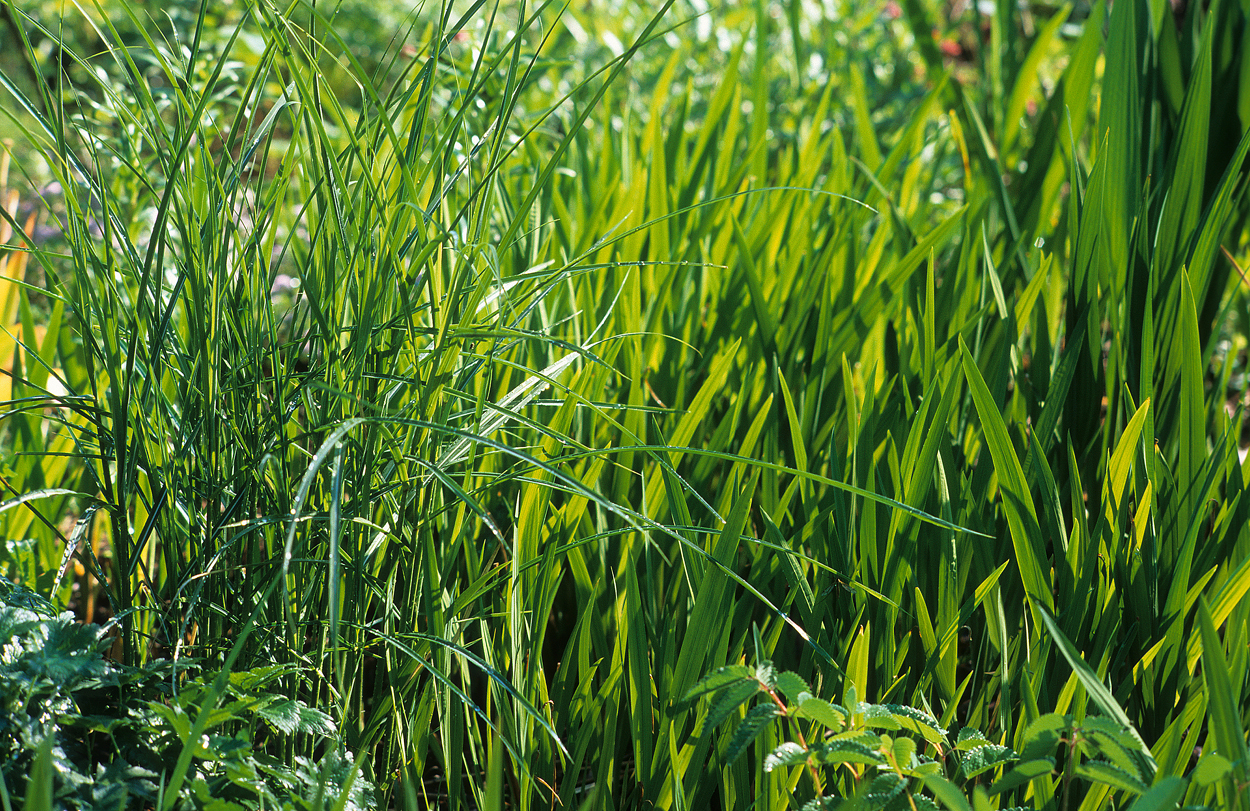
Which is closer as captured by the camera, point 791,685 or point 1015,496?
point 791,685

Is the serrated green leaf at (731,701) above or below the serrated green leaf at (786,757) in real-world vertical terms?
above

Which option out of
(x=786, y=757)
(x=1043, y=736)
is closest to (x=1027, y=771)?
(x=1043, y=736)

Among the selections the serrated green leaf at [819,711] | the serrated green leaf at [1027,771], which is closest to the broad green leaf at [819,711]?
the serrated green leaf at [819,711]

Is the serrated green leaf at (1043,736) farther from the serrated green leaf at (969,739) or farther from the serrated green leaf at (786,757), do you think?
the serrated green leaf at (786,757)

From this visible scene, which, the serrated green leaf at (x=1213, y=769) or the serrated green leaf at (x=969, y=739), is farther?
the serrated green leaf at (x=969, y=739)

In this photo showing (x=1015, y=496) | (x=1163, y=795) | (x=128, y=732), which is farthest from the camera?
(x=1015, y=496)

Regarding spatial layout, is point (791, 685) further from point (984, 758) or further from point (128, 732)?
point (128, 732)

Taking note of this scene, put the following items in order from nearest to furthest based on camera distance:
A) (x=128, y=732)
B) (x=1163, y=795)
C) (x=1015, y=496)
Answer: (x=1163, y=795) < (x=128, y=732) < (x=1015, y=496)

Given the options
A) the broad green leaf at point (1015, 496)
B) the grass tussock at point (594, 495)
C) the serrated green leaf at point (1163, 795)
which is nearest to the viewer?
the serrated green leaf at point (1163, 795)

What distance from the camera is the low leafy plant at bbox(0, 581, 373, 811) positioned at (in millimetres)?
543

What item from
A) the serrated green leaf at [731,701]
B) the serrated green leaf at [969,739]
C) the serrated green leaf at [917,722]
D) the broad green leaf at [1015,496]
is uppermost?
the broad green leaf at [1015,496]

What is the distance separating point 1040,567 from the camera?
0.75 meters

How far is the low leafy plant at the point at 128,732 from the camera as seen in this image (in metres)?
0.54

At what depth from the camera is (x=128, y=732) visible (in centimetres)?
63
